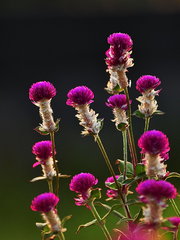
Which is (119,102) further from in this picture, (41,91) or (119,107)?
(41,91)

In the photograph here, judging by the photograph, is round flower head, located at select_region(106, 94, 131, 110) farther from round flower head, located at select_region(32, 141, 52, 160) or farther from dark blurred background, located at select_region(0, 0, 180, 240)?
dark blurred background, located at select_region(0, 0, 180, 240)

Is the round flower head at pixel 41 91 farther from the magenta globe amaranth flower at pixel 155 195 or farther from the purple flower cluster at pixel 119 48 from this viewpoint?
the magenta globe amaranth flower at pixel 155 195

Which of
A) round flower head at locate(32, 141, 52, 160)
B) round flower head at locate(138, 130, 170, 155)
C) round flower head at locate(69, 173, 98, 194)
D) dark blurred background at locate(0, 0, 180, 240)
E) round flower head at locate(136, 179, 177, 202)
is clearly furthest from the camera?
dark blurred background at locate(0, 0, 180, 240)

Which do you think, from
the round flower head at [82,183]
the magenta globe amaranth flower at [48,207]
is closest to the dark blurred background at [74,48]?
the round flower head at [82,183]

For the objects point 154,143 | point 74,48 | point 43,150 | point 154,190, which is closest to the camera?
point 154,190

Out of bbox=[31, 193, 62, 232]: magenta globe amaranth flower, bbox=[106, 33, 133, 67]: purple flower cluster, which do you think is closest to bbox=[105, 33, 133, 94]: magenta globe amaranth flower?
bbox=[106, 33, 133, 67]: purple flower cluster

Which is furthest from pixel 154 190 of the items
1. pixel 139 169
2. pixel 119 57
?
pixel 119 57
